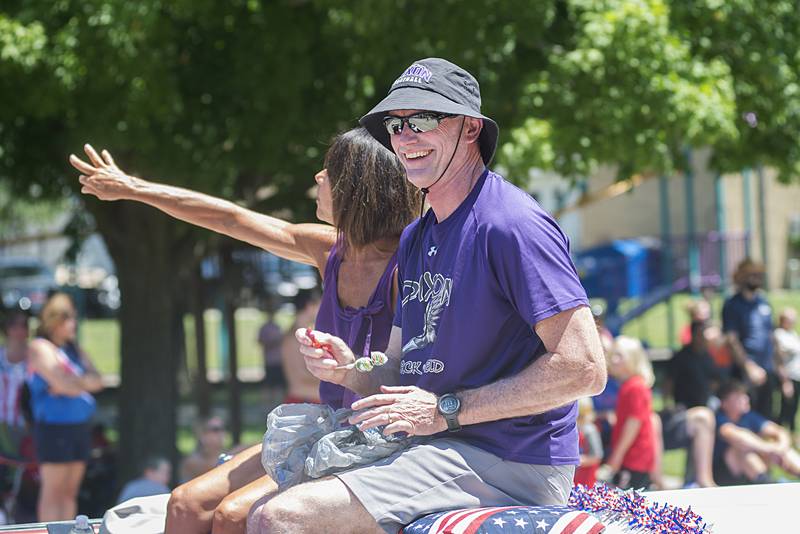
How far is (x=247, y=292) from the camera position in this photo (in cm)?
1514

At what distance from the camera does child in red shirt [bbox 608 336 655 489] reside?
25.4 feet

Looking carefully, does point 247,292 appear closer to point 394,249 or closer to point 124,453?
point 124,453

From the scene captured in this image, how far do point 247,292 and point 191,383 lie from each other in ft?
9.15

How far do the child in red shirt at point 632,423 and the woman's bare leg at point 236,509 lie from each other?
5.08m

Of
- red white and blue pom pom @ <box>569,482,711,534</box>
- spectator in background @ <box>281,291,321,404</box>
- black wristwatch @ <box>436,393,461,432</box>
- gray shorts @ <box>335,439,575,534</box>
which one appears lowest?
spectator in background @ <box>281,291,321,404</box>

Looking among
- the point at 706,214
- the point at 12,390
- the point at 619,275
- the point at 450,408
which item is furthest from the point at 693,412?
the point at 706,214

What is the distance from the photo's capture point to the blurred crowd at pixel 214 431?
758cm

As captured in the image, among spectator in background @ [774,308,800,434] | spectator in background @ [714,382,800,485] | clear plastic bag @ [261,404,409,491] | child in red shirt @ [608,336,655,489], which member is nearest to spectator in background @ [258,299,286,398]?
spectator in background @ [774,308,800,434]

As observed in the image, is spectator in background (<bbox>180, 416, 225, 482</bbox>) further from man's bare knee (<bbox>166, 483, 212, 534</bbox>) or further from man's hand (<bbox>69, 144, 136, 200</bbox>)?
man's bare knee (<bbox>166, 483, 212, 534</bbox>)

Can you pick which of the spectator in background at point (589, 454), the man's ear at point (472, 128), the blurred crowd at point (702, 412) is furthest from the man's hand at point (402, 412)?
the spectator in background at point (589, 454)

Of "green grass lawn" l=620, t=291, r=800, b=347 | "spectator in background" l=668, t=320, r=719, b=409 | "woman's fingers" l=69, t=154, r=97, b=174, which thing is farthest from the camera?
"green grass lawn" l=620, t=291, r=800, b=347

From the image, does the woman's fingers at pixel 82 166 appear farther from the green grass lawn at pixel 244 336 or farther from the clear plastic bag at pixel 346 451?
the green grass lawn at pixel 244 336

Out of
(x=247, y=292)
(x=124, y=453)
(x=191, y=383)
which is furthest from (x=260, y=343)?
(x=124, y=453)

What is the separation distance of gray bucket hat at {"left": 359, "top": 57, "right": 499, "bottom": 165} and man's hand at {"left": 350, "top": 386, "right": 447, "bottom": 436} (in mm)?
688
